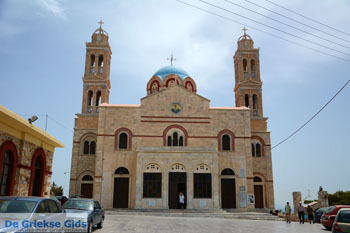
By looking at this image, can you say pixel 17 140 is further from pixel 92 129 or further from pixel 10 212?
pixel 92 129

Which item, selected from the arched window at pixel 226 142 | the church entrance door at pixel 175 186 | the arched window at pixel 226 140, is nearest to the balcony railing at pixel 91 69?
the church entrance door at pixel 175 186

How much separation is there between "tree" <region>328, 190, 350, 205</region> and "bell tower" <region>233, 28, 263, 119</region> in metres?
24.2

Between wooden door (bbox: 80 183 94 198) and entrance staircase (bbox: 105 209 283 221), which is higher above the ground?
wooden door (bbox: 80 183 94 198)

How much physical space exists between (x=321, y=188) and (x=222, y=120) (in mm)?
10875

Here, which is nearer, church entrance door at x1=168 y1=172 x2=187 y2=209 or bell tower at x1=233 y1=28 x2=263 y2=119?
church entrance door at x1=168 y1=172 x2=187 y2=209

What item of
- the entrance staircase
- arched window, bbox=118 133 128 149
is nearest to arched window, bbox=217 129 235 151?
the entrance staircase

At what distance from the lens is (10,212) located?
24.6 feet

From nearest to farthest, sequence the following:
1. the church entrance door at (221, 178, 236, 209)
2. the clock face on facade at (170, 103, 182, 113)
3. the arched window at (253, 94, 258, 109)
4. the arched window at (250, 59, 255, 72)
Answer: the church entrance door at (221, 178, 236, 209)
the clock face on facade at (170, 103, 182, 113)
the arched window at (253, 94, 258, 109)
the arched window at (250, 59, 255, 72)

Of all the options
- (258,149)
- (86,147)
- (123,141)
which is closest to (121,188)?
(123,141)

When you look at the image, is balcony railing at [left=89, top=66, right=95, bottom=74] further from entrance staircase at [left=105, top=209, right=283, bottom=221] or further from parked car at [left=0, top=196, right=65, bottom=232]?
parked car at [left=0, top=196, right=65, bottom=232]

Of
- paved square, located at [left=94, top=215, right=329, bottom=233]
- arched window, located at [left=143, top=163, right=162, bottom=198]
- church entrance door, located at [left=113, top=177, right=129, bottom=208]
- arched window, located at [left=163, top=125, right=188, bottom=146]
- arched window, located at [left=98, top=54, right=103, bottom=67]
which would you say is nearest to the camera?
paved square, located at [left=94, top=215, right=329, bottom=233]

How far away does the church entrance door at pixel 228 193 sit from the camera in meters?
27.3

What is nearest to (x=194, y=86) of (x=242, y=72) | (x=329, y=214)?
(x=242, y=72)

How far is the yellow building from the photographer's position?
1238 centimetres
